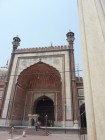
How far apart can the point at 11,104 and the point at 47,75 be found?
448 centimetres

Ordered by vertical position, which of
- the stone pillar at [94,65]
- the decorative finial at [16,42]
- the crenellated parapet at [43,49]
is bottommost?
the stone pillar at [94,65]

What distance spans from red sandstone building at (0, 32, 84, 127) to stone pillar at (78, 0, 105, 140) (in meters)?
10.4

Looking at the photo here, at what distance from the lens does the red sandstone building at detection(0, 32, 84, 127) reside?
37.6ft

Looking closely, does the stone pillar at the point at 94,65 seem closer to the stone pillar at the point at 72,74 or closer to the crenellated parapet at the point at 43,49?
the stone pillar at the point at 72,74

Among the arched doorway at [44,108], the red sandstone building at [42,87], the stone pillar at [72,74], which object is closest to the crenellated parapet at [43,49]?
the red sandstone building at [42,87]

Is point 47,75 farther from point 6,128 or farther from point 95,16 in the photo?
point 95,16

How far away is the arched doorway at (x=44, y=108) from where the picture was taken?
46.0 ft

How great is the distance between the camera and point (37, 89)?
14.5 m

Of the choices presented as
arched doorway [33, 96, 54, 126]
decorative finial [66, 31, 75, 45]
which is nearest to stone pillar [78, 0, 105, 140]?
decorative finial [66, 31, 75, 45]

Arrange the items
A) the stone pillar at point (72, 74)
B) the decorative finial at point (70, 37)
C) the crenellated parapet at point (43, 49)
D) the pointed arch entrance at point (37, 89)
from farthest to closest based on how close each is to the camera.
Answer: the decorative finial at point (70, 37) < the crenellated parapet at point (43, 49) < the pointed arch entrance at point (37, 89) < the stone pillar at point (72, 74)

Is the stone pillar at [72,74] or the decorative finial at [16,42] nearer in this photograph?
the stone pillar at [72,74]

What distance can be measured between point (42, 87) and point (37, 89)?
0.55 metres

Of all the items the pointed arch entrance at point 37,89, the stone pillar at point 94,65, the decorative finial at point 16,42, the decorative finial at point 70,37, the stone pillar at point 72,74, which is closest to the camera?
the stone pillar at point 94,65

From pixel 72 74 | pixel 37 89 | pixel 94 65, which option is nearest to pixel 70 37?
pixel 72 74
